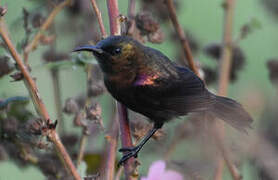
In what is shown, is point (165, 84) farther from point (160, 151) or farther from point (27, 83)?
point (27, 83)

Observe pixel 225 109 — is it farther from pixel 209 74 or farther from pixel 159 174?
pixel 159 174

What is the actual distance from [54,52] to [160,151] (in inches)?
25.2

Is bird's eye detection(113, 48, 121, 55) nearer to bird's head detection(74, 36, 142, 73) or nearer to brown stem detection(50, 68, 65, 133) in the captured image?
bird's head detection(74, 36, 142, 73)

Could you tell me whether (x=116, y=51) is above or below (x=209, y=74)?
above

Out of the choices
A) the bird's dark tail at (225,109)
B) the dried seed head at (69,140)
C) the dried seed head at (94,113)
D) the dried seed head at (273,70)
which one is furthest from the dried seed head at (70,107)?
the dried seed head at (273,70)

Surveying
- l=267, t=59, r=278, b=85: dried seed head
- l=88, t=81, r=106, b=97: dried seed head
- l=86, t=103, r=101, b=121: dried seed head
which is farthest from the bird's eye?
l=267, t=59, r=278, b=85: dried seed head

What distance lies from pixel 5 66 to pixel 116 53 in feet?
1.05

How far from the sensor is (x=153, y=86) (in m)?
1.57

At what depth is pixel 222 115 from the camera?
1.72 m

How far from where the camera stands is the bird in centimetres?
151

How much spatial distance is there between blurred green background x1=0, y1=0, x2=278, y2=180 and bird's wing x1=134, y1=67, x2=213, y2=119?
13 centimetres

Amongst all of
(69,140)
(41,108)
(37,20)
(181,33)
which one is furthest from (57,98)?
(41,108)

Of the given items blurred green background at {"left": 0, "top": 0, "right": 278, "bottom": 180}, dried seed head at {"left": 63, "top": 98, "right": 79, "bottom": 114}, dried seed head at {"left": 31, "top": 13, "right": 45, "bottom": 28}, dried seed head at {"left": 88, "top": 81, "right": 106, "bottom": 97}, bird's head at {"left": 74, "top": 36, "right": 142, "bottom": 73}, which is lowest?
blurred green background at {"left": 0, "top": 0, "right": 278, "bottom": 180}

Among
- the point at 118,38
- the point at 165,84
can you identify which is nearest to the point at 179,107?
the point at 165,84
